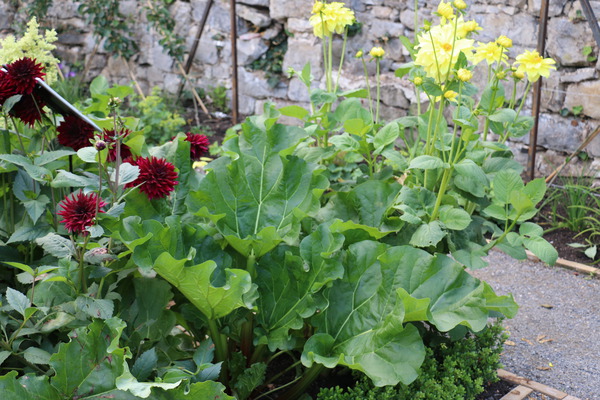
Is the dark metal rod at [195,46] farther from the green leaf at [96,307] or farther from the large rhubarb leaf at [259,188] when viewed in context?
the green leaf at [96,307]

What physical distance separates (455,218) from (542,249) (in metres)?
0.26

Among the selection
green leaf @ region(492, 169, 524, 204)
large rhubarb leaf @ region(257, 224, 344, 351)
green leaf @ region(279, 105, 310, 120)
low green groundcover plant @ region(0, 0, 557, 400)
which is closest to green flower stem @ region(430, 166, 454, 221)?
low green groundcover plant @ region(0, 0, 557, 400)

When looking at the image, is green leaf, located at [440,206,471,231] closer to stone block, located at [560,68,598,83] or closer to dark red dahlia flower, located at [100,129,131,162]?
dark red dahlia flower, located at [100,129,131,162]

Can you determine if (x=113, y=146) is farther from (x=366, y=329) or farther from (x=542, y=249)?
(x=542, y=249)

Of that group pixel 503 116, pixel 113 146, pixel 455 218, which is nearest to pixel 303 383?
pixel 455 218

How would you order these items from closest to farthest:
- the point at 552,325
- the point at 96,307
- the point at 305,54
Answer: the point at 96,307 < the point at 552,325 < the point at 305,54

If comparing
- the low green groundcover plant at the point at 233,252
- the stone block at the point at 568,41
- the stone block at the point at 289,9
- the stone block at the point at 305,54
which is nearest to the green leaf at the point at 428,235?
the low green groundcover plant at the point at 233,252

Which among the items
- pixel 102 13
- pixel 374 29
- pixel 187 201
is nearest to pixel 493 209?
pixel 187 201

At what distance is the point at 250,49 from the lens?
5.86 metres

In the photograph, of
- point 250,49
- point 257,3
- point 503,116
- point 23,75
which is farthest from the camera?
point 250,49

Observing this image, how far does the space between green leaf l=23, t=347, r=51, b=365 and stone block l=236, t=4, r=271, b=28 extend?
4636mm

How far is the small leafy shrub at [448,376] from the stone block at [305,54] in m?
3.54

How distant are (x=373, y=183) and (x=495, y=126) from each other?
452 millimetres

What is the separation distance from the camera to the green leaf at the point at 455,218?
1.88m
